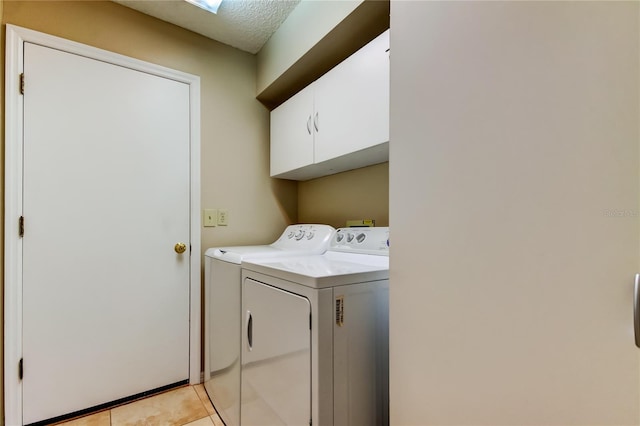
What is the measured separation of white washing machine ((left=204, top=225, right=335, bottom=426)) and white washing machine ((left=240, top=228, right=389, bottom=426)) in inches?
9.3

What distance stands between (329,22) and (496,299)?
59.3 inches

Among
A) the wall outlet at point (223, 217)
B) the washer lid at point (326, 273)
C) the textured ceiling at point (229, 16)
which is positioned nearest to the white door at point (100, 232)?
the wall outlet at point (223, 217)

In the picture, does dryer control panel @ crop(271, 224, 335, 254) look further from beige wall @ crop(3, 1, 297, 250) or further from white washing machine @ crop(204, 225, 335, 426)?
beige wall @ crop(3, 1, 297, 250)

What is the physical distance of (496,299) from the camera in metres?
0.56

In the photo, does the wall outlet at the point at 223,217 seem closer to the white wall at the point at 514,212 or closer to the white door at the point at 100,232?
the white door at the point at 100,232

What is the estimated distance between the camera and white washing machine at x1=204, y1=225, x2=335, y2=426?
1385 millimetres

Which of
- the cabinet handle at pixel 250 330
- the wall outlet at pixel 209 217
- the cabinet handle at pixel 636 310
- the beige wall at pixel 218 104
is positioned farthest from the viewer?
the wall outlet at pixel 209 217

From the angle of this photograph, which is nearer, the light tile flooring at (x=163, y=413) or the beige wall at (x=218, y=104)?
the light tile flooring at (x=163, y=413)

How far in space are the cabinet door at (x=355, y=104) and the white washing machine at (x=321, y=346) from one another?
619 millimetres

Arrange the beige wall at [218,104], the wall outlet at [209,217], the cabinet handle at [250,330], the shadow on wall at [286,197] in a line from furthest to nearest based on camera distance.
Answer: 1. the shadow on wall at [286,197]
2. the wall outlet at [209,217]
3. the beige wall at [218,104]
4. the cabinet handle at [250,330]

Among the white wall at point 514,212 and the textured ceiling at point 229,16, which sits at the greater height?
the textured ceiling at point 229,16

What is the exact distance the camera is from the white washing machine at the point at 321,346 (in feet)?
2.85

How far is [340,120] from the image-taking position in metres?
1.54

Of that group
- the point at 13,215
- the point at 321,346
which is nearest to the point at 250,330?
the point at 321,346
